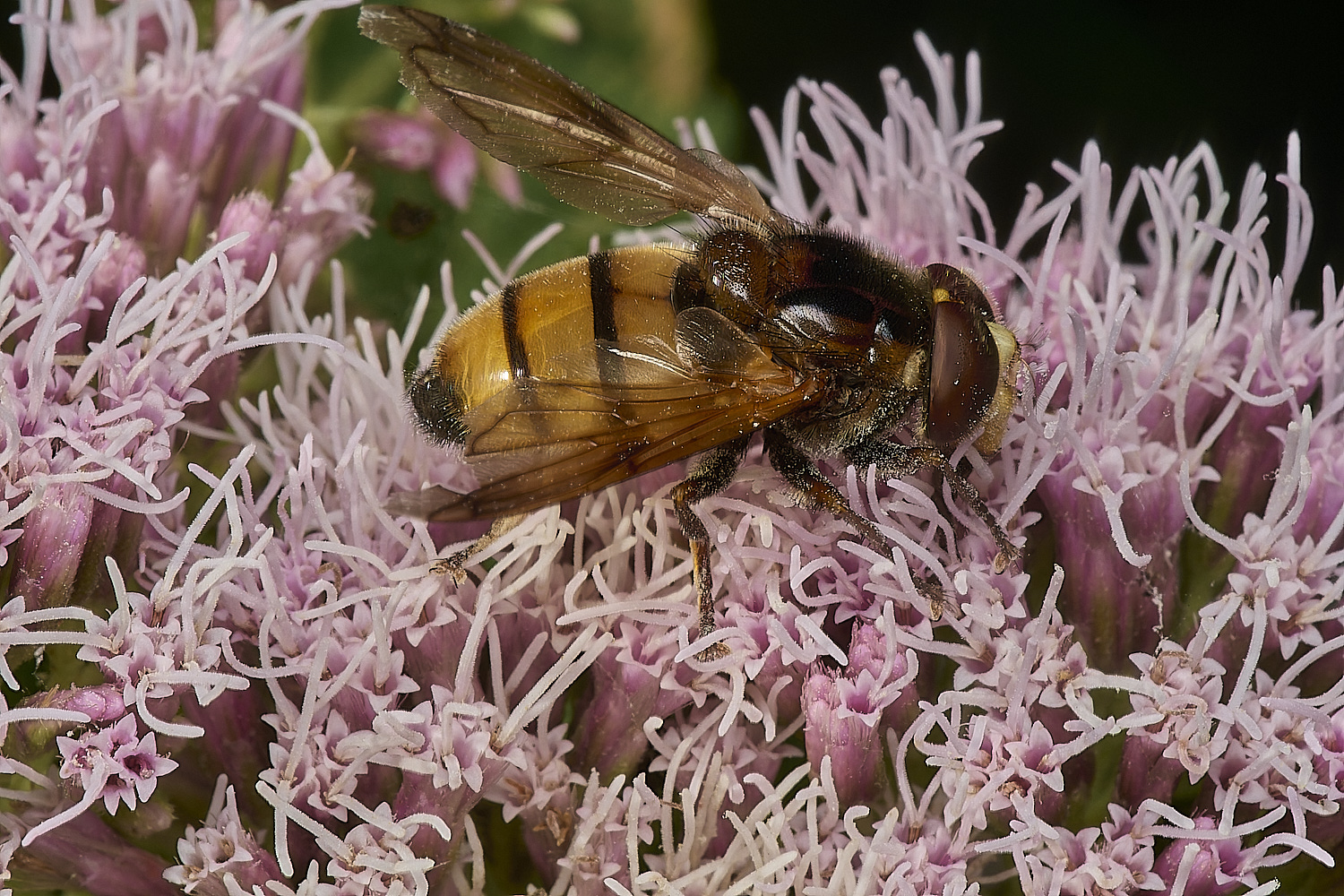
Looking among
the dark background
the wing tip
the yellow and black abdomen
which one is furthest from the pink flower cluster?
the dark background

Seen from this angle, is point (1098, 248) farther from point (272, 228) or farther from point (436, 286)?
point (272, 228)

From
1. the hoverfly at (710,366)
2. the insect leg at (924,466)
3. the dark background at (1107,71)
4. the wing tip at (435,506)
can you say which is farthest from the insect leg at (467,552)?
the dark background at (1107,71)

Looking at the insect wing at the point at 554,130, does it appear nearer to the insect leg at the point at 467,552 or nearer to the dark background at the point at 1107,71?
the insect leg at the point at 467,552

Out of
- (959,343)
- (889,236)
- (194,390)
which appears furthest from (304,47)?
(959,343)

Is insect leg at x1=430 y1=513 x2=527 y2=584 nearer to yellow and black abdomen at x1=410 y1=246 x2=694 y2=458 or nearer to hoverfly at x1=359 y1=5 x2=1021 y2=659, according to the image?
hoverfly at x1=359 y1=5 x2=1021 y2=659

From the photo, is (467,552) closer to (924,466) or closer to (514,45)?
(924,466)

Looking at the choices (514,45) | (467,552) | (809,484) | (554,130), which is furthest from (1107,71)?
(467,552)
